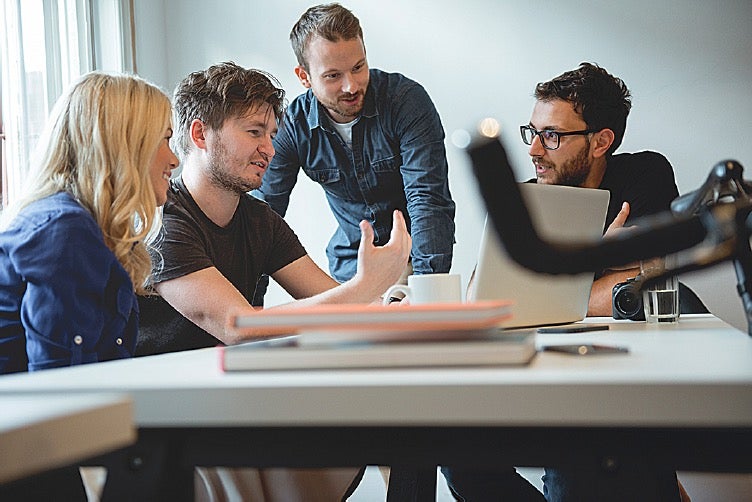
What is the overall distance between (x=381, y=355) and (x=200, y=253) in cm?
131

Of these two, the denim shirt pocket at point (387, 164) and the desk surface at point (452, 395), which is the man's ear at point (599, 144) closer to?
the denim shirt pocket at point (387, 164)

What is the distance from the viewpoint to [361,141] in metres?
2.89

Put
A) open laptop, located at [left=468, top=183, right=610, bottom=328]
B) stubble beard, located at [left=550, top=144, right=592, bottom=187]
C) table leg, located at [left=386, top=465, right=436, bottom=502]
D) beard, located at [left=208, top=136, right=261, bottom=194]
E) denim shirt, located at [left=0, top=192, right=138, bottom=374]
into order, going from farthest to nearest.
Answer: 1. stubble beard, located at [left=550, top=144, right=592, bottom=187]
2. beard, located at [left=208, top=136, right=261, bottom=194]
3. table leg, located at [left=386, top=465, right=436, bottom=502]
4. open laptop, located at [left=468, top=183, right=610, bottom=328]
5. denim shirt, located at [left=0, top=192, right=138, bottom=374]

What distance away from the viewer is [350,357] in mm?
754

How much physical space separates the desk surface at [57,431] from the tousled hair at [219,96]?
178 cm

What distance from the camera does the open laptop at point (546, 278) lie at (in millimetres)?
1401

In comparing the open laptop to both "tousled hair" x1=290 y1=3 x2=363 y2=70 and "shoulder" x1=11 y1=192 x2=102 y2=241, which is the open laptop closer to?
"shoulder" x1=11 y1=192 x2=102 y2=241

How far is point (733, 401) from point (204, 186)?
5.55 ft

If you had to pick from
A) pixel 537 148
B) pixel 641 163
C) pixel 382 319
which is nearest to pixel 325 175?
pixel 537 148

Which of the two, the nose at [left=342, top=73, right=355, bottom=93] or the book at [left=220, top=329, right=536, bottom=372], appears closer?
the book at [left=220, top=329, right=536, bottom=372]

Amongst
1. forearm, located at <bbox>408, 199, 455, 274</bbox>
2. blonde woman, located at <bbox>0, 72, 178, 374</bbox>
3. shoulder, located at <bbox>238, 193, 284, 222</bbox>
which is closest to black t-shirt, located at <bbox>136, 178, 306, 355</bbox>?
shoulder, located at <bbox>238, 193, 284, 222</bbox>

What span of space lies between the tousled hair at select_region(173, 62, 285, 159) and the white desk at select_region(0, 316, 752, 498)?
1.55 metres

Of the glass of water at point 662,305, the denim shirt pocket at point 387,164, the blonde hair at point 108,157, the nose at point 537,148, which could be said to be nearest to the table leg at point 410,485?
the glass of water at point 662,305

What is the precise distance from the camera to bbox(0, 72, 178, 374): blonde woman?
1.25 metres
